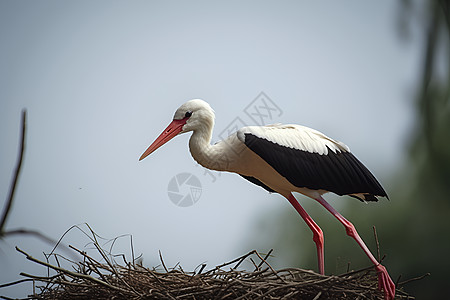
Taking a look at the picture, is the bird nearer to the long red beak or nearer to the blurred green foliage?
the long red beak

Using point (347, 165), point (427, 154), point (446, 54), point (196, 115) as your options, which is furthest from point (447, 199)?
point (196, 115)

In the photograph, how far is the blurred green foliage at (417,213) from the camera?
491 cm

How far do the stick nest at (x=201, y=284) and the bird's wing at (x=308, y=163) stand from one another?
36 cm

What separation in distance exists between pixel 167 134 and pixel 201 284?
0.66 m

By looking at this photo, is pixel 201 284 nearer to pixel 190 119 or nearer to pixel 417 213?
pixel 190 119

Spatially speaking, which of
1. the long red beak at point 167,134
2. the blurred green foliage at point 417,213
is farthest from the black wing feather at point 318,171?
the blurred green foliage at point 417,213

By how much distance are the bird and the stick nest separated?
0.35m

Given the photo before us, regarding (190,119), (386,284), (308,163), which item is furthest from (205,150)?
(386,284)

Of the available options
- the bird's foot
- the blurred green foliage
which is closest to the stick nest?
the bird's foot

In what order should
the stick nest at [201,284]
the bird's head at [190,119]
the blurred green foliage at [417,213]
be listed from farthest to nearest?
1. the blurred green foliage at [417,213]
2. the bird's head at [190,119]
3. the stick nest at [201,284]

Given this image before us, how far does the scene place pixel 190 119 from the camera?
215cm

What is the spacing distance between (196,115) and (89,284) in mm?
777

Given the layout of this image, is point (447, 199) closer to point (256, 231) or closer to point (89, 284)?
point (256, 231)

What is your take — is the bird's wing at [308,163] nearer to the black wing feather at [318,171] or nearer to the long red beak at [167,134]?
the black wing feather at [318,171]
